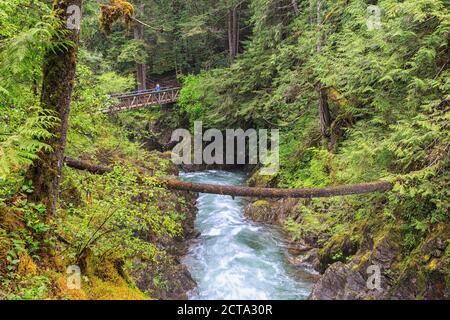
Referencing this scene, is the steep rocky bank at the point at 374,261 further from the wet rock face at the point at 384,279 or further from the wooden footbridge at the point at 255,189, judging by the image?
the wooden footbridge at the point at 255,189

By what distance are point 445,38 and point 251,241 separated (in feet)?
28.0

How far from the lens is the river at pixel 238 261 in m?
10.2

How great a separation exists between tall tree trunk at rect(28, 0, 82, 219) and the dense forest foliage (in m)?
0.02

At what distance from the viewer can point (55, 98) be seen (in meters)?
4.49

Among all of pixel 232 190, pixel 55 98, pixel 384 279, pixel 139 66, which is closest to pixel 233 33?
pixel 139 66

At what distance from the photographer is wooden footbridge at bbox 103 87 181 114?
2241 cm

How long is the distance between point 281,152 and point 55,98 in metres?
14.6

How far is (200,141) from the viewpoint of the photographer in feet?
84.1
